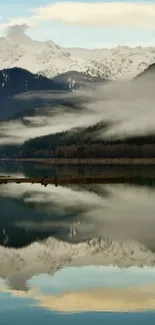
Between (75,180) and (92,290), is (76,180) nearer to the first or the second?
(75,180)

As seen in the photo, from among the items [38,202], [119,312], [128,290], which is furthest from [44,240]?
[38,202]

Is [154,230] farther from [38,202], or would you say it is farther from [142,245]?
[38,202]

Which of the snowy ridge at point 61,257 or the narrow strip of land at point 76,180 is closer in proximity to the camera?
the snowy ridge at point 61,257

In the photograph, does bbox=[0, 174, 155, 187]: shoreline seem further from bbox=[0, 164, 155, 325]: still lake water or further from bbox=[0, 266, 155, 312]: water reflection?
bbox=[0, 266, 155, 312]: water reflection

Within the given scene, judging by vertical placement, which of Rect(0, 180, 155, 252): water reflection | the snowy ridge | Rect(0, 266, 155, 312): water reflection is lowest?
Rect(0, 266, 155, 312): water reflection

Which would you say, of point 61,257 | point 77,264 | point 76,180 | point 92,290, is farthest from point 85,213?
point 76,180

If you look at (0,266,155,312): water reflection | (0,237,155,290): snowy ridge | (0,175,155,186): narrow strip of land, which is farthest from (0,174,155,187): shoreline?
(0,266,155,312): water reflection

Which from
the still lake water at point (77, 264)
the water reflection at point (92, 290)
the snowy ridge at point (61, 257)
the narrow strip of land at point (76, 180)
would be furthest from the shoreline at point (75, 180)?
the water reflection at point (92, 290)

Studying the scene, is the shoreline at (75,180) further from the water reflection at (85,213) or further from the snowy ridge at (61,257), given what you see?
the snowy ridge at (61,257)

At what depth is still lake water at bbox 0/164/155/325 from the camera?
29.4 m

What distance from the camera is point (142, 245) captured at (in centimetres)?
4838

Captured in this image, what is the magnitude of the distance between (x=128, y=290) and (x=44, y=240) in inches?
801

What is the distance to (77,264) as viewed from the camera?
41.5 m

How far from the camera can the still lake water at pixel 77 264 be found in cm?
2941
